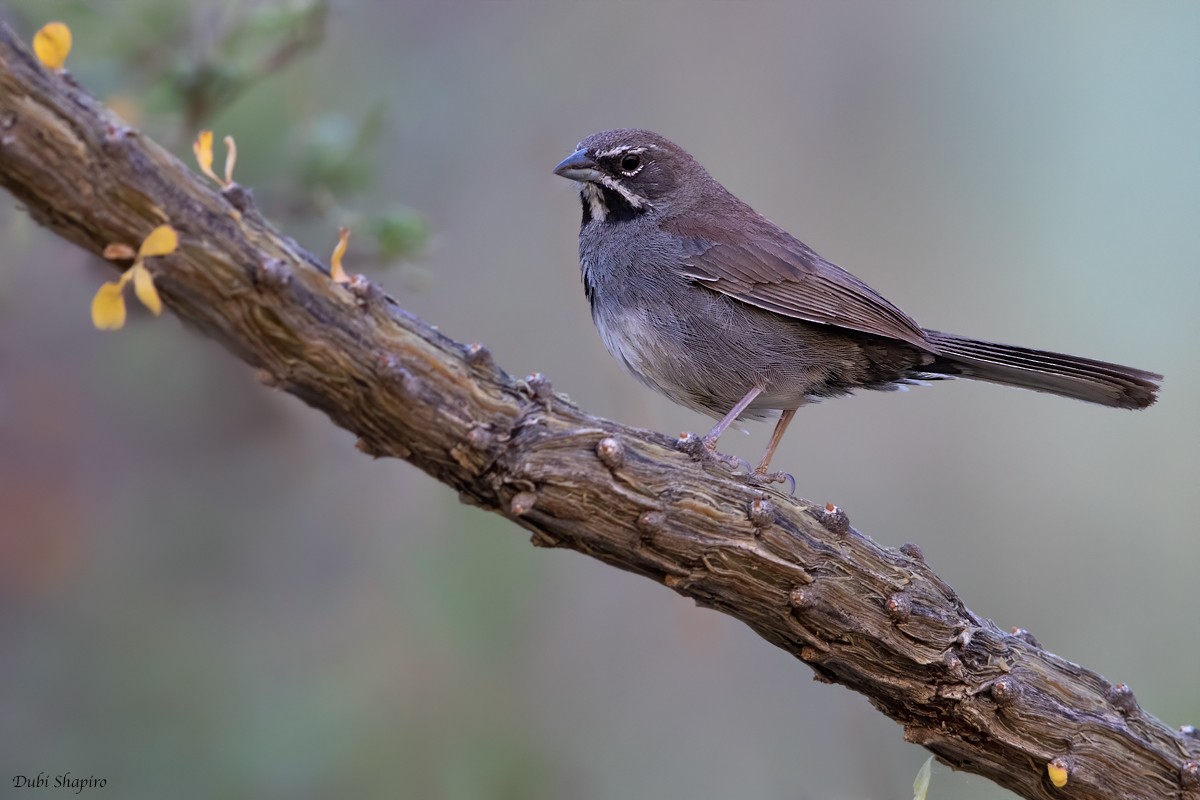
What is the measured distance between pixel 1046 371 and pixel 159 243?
3.10 meters

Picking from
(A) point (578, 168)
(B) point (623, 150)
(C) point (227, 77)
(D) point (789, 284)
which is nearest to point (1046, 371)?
(D) point (789, 284)

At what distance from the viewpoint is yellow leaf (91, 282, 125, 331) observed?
2270mm

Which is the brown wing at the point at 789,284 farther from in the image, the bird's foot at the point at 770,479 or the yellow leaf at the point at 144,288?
the yellow leaf at the point at 144,288

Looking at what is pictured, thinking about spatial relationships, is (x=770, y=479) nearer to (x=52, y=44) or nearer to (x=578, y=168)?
(x=578, y=168)

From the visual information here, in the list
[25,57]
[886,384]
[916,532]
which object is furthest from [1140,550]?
[25,57]

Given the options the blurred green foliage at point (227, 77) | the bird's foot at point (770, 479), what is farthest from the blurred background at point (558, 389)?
the bird's foot at point (770, 479)

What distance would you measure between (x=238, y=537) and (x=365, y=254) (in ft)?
5.53

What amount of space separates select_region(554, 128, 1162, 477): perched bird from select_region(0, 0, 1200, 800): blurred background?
82 cm

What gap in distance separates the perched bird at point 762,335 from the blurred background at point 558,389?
82cm

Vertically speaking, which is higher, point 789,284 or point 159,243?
point 789,284

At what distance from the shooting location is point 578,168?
15.9ft

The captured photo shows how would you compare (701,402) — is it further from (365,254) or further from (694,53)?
(694,53)

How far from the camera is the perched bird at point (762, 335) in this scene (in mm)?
4285

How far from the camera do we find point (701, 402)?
452cm
